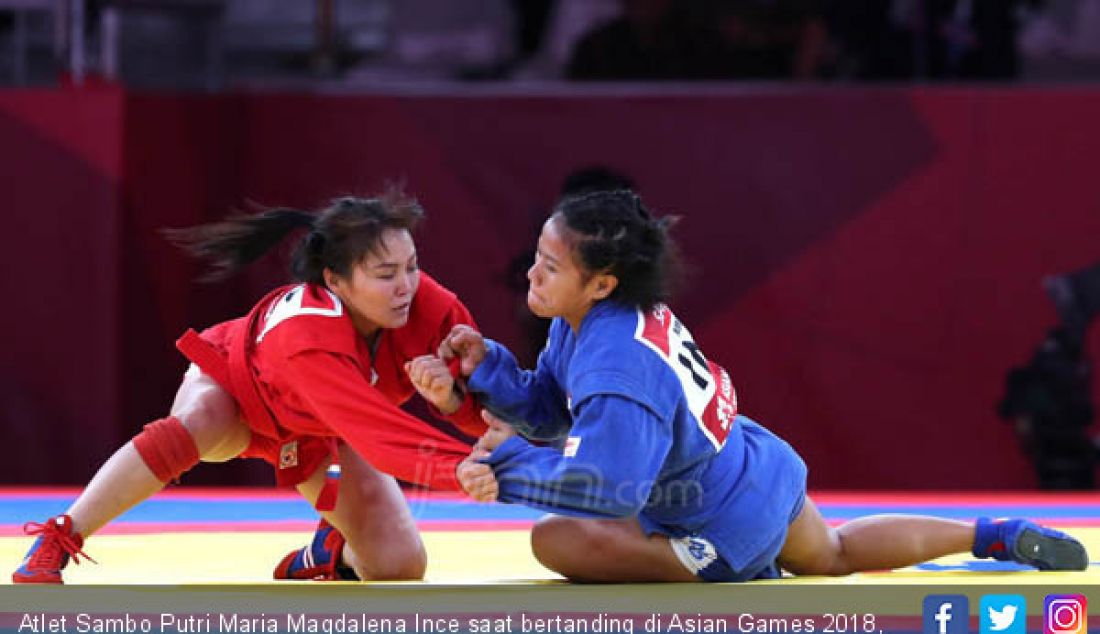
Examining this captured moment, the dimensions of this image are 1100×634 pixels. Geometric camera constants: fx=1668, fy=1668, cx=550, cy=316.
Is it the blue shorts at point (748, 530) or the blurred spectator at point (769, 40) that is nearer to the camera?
the blue shorts at point (748, 530)

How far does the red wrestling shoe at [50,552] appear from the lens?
3.32m

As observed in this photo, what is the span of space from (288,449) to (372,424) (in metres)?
0.54

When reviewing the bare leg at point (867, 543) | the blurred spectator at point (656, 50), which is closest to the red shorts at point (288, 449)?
the bare leg at point (867, 543)

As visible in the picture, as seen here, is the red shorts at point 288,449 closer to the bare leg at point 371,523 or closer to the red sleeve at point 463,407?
the bare leg at point 371,523

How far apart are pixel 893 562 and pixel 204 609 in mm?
1435

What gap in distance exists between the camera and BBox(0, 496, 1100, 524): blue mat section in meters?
5.18

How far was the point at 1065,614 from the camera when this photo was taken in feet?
10.4

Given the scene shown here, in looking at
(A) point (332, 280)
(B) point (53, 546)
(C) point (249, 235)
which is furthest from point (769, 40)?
(B) point (53, 546)

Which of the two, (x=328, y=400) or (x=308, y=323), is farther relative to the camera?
(x=308, y=323)

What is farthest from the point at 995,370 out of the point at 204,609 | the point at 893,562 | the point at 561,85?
the point at 204,609

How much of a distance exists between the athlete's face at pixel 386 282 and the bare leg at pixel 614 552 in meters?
0.60

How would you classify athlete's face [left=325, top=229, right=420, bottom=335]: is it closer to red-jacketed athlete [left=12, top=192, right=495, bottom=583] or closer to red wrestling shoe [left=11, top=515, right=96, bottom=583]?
red-jacketed athlete [left=12, top=192, right=495, bottom=583]

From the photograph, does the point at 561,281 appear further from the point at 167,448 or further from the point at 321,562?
the point at 321,562

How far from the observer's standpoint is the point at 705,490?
10.8 ft
